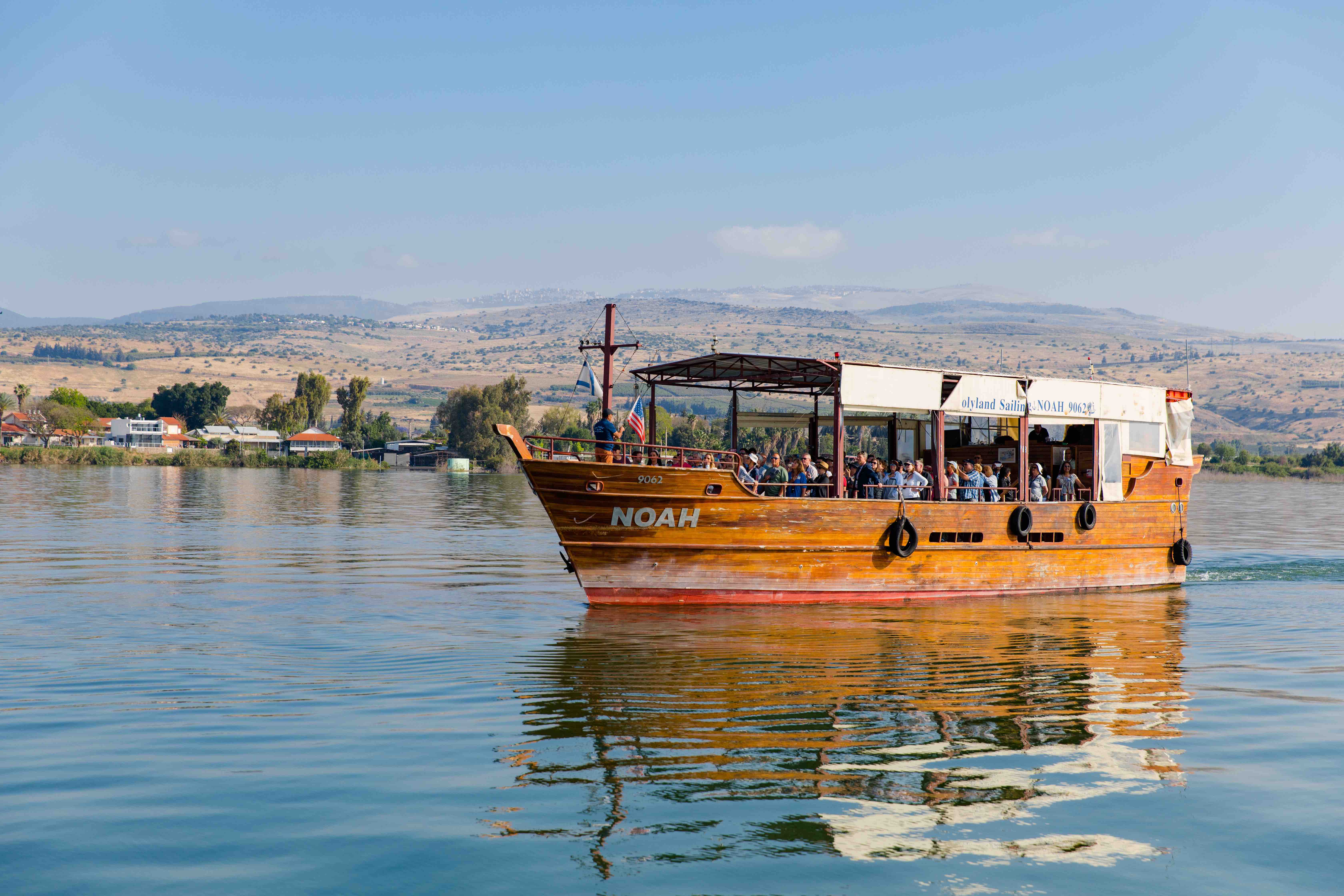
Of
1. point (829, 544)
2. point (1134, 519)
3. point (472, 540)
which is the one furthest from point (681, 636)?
point (472, 540)

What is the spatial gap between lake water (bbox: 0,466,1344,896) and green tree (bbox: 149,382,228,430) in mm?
160861

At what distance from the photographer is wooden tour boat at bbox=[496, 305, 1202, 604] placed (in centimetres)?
1842

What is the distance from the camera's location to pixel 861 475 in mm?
20922

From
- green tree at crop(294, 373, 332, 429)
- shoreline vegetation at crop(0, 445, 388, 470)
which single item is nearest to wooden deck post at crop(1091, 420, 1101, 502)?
shoreline vegetation at crop(0, 445, 388, 470)

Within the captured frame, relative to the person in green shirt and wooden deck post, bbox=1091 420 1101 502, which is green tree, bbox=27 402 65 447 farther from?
wooden deck post, bbox=1091 420 1101 502

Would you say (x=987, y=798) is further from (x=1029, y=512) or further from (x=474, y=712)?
(x=1029, y=512)

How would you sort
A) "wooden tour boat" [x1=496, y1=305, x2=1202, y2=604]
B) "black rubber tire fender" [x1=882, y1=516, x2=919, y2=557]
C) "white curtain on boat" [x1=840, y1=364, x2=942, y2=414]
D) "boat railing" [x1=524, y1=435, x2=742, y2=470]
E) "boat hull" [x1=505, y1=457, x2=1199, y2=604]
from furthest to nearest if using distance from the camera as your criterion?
"black rubber tire fender" [x1=882, y1=516, x2=919, y2=557], "white curtain on boat" [x1=840, y1=364, x2=942, y2=414], "wooden tour boat" [x1=496, y1=305, x2=1202, y2=604], "boat hull" [x1=505, y1=457, x2=1199, y2=604], "boat railing" [x1=524, y1=435, x2=742, y2=470]

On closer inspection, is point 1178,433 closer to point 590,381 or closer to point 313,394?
point 590,381

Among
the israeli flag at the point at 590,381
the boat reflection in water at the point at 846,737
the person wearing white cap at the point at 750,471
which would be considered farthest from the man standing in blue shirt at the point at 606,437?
the boat reflection in water at the point at 846,737

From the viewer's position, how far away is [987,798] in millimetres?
8727

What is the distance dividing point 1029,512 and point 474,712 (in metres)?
14.4

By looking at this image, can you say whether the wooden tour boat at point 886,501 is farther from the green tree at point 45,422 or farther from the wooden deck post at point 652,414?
the green tree at point 45,422

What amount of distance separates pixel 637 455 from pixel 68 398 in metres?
158

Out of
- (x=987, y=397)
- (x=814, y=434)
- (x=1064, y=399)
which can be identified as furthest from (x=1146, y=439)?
(x=814, y=434)
